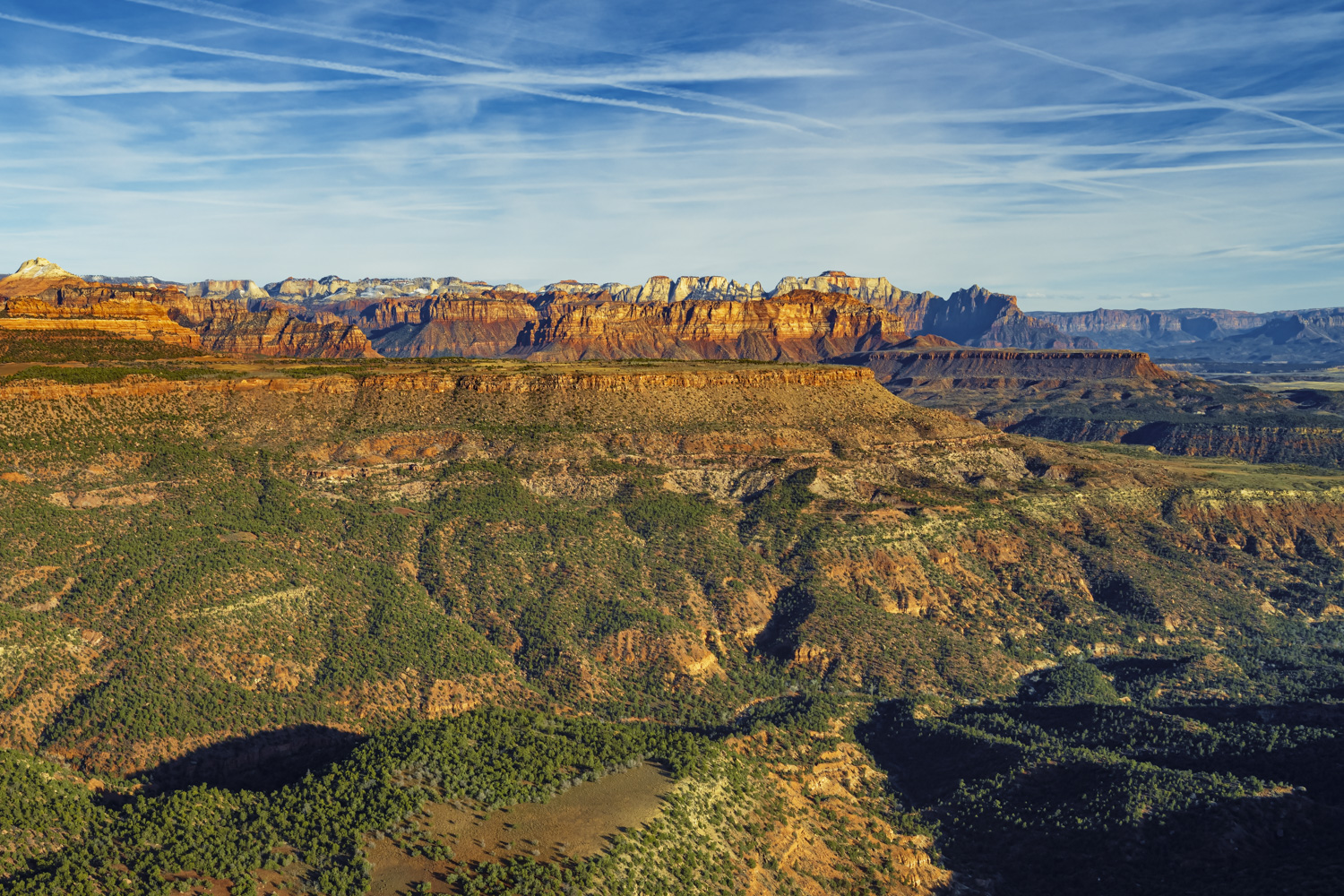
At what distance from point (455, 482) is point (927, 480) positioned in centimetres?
6990

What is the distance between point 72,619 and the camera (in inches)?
3494

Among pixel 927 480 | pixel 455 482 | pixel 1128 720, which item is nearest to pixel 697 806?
pixel 1128 720

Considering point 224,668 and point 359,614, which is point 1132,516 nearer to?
point 359,614

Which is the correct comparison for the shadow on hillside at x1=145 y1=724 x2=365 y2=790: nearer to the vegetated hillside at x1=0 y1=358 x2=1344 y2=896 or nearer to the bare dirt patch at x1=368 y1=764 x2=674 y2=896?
the vegetated hillside at x1=0 y1=358 x2=1344 y2=896

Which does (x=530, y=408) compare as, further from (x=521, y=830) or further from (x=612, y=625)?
(x=521, y=830)

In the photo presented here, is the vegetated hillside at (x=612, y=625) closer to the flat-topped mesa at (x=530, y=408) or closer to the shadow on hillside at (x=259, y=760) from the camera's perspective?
the shadow on hillside at (x=259, y=760)

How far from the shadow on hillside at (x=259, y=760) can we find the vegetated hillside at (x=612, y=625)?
12.7 inches

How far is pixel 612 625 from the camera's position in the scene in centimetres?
10612

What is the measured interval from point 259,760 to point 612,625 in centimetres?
3899

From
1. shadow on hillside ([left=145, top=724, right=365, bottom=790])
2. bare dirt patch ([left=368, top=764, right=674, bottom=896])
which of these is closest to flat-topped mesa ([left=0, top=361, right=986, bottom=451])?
shadow on hillside ([left=145, top=724, right=365, bottom=790])

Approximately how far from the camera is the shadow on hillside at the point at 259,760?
7325cm

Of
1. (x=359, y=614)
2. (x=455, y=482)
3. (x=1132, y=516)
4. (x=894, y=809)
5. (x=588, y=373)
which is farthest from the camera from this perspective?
(x=588, y=373)

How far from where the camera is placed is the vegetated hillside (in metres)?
64.0

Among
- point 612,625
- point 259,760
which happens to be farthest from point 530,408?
point 259,760
